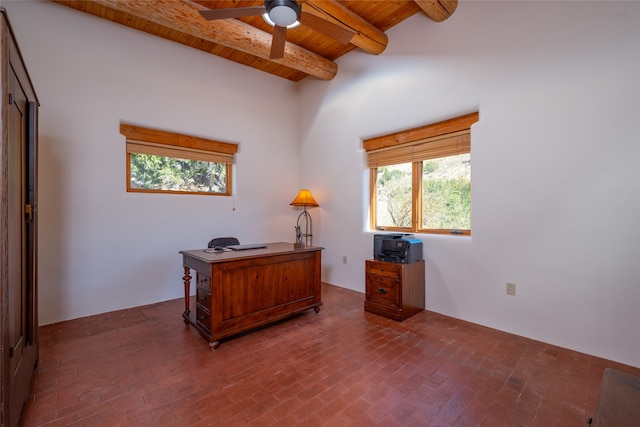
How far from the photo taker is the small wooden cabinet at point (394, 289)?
302cm

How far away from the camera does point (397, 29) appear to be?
142 inches

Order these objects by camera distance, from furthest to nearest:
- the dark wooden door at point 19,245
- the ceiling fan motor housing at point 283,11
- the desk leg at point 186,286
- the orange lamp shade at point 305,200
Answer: the orange lamp shade at point 305,200, the desk leg at point 186,286, the ceiling fan motor housing at point 283,11, the dark wooden door at point 19,245

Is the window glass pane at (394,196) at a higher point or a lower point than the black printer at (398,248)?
higher

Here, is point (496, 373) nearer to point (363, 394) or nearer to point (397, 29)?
point (363, 394)

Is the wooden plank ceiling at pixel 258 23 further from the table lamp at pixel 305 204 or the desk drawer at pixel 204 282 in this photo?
the desk drawer at pixel 204 282

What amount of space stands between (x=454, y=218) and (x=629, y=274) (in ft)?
4.69

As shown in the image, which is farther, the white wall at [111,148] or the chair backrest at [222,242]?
the chair backrest at [222,242]

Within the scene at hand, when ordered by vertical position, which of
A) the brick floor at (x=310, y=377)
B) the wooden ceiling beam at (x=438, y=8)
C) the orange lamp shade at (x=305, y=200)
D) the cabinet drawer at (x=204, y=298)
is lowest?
the brick floor at (x=310, y=377)

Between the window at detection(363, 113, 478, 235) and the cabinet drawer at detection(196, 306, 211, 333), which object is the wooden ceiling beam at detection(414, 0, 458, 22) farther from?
the cabinet drawer at detection(196, 306, 211, 333)

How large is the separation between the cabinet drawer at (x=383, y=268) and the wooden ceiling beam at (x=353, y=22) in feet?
8.28

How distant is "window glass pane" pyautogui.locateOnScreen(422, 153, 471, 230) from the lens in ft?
10.4

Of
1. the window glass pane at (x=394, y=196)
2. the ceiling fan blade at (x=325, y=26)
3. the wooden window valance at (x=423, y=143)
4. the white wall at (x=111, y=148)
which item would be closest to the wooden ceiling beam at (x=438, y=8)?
the ceiling fan blade at (x=325, y=26)

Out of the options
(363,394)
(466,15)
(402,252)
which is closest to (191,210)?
(402,252)

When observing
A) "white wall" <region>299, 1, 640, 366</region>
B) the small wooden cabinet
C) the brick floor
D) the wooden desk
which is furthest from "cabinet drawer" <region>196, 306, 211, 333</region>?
"white wall" <region>299, 1, 640, 366</region>
